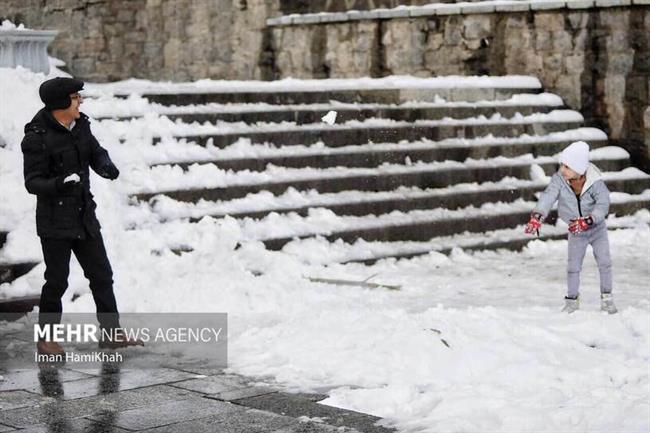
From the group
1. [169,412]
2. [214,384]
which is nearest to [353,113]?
[214,384]

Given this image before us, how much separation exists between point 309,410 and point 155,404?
773mm

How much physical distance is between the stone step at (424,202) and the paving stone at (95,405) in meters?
3.94

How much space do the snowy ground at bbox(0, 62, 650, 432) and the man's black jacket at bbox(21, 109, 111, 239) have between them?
1214mm

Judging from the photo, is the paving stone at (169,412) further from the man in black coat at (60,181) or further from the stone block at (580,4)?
the stone block at (580,4)

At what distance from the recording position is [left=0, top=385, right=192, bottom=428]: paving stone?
18.8 ft

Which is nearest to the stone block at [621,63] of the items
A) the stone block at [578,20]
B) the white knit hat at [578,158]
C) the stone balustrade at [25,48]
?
the stone block at [578,20]

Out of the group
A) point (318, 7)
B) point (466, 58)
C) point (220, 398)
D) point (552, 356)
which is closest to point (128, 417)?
point (220, 398)

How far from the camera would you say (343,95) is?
43.3ft

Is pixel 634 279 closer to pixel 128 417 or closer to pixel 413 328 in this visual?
pixel 413 328

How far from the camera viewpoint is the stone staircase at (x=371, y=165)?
35.3 feet

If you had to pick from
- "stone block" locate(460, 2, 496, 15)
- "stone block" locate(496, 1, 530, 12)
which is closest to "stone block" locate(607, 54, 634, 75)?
"stone block" locate(496, 1, 530, 12)

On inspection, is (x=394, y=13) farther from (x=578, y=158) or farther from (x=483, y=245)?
(x=578, y=158)

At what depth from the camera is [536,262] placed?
11422 mm

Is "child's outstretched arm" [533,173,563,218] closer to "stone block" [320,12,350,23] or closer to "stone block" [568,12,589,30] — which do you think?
"stone block" [568,12,589,30]
